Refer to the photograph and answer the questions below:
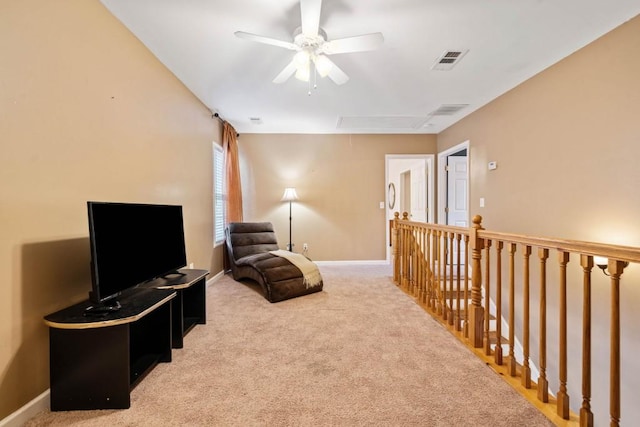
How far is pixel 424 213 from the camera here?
220 inches

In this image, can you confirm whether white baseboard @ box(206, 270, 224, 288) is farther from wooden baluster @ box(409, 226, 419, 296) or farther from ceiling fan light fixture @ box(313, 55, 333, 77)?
ceiling fan light fixture @ box(313, 55, 333, 77)

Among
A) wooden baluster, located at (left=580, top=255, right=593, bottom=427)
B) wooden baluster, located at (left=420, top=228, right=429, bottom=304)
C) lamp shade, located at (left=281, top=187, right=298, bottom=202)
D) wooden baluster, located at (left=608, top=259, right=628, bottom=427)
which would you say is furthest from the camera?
lamp shade, located at (left=281, top=187, right=298, bottom=202)

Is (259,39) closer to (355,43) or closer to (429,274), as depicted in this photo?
(355,43)

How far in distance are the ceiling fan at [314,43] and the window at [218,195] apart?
2.30 metres

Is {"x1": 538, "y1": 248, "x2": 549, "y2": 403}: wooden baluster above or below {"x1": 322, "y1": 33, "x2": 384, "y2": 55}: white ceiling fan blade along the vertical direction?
below

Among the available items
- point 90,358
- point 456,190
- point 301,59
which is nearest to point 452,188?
point 456,190

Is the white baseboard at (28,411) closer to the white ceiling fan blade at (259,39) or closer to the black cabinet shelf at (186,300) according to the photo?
the black cabinet shelf at (186,300)

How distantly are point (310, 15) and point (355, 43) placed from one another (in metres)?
0.37

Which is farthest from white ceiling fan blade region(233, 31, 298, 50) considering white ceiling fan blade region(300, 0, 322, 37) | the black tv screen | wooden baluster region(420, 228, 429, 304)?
wooden baluster region(420, 228, 429, 304)

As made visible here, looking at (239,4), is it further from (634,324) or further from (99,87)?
(634,324)

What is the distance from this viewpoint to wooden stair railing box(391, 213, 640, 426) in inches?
48.3

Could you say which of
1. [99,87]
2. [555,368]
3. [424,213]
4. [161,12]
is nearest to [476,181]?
[424,213]

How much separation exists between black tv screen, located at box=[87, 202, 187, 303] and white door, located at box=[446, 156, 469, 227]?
A: 4.51 meters

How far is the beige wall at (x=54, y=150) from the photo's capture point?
1.39 meters
